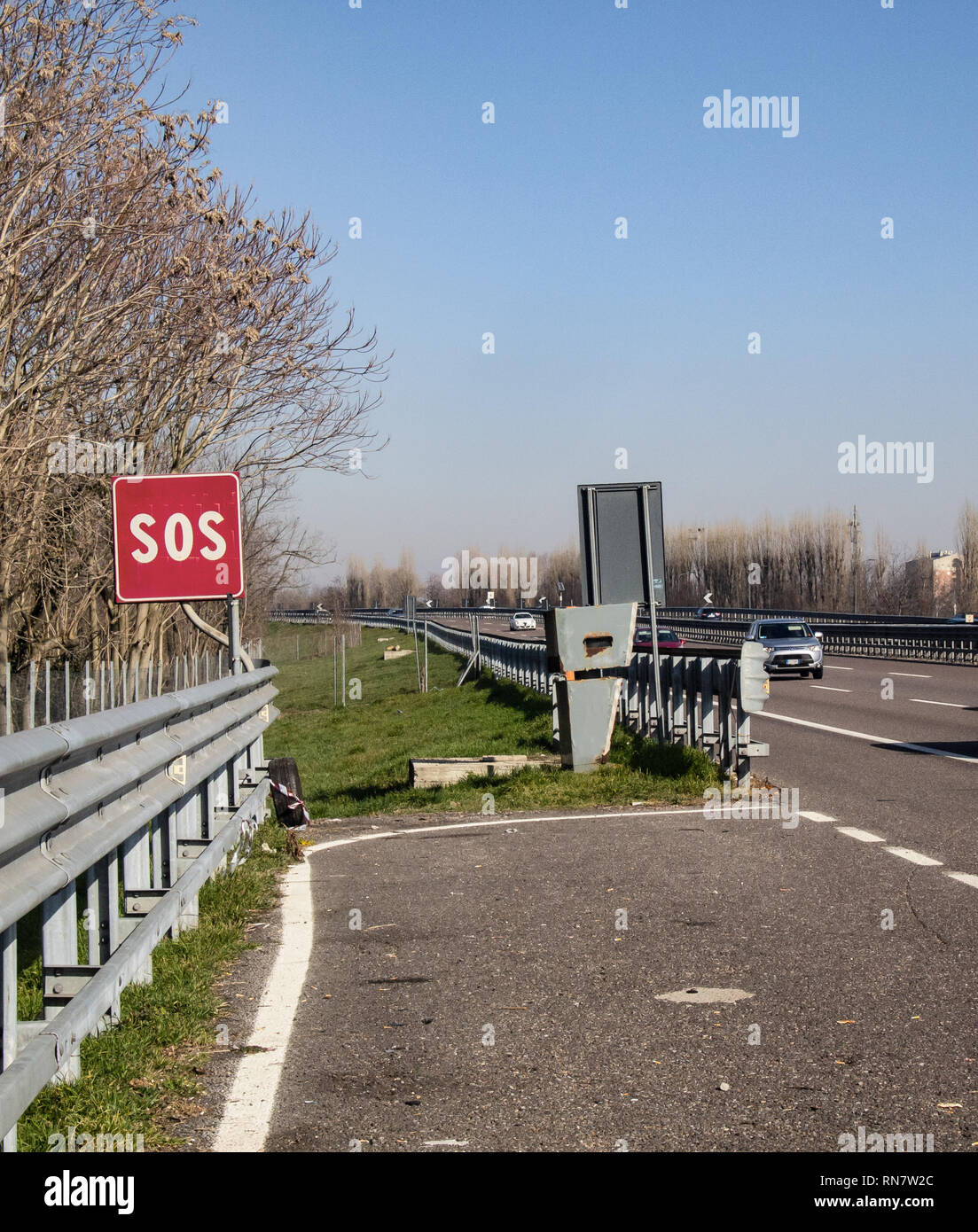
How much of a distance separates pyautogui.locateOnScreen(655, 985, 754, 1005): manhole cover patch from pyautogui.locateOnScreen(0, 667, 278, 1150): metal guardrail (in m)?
1.94

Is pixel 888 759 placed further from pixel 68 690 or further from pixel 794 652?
pixel 794 652

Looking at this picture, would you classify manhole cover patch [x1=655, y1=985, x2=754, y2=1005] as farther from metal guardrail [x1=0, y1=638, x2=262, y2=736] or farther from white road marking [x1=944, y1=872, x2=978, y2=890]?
white road marking [x1=944, y1=872, x2=978, y2=890]

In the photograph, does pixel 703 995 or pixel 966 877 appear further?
pixel 966 877

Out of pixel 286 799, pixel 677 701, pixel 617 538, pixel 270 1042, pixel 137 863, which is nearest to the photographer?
pixel 270 1042

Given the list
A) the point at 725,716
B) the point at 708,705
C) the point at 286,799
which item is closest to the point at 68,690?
the point at 286,799

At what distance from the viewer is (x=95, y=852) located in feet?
14.2

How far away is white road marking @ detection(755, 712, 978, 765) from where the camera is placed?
1556 cm

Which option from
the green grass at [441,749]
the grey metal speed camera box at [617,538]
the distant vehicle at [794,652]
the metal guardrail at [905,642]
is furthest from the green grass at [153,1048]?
the metal guardrail at [905,642]

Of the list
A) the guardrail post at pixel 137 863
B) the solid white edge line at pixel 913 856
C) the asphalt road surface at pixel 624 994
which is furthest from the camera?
the solid white edge line at pixel 913 856

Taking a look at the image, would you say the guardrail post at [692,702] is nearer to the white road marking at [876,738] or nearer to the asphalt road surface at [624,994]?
the white road marking at [876,738]

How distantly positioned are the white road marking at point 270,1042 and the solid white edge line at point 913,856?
3.58 metres

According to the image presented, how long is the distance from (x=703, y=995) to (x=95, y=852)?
237 centimetres

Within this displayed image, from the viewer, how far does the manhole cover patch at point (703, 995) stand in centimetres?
529

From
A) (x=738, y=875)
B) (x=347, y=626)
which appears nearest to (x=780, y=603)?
(x=347, y=626)
